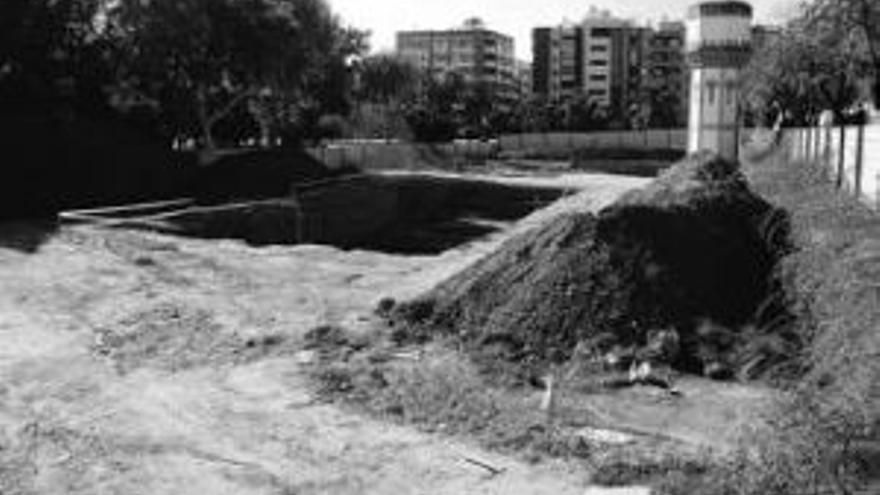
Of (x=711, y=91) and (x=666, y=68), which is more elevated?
(x=666, y=68)

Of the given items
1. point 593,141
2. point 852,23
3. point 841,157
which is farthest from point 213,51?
point 593,141

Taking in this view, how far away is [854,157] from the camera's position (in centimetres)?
2147

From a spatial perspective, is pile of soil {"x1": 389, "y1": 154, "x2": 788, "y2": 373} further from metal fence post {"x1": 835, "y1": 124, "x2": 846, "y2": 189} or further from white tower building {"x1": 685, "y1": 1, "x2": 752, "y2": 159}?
white tower building {"x1": 685, "y1": 1, "x2": 752, "y2": 159}

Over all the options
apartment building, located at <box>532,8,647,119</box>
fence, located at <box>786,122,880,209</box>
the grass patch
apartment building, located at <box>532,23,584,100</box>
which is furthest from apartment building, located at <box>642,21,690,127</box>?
the grass patch

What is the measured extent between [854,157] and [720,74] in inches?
1000

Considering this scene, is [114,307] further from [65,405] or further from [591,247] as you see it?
[591,247]

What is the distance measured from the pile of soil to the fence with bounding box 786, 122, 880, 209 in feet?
12.7

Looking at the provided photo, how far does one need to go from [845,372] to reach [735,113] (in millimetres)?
37610

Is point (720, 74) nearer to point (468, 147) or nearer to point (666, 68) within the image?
point (468, 147)

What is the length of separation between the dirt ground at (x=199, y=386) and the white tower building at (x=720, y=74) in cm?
2582

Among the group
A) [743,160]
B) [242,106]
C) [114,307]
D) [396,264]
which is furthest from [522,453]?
[242,106]

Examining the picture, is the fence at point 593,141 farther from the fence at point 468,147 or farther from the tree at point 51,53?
the tree at point 51,53

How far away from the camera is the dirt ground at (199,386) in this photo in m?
9.69

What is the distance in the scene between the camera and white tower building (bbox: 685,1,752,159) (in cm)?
4588
